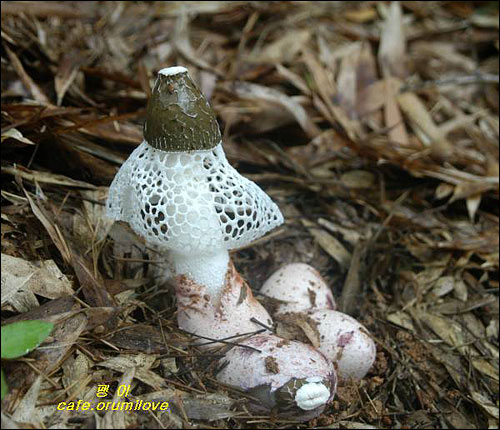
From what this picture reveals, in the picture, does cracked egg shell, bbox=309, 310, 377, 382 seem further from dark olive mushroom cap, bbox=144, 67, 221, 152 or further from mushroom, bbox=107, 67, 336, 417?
dark olive mushroom cap, bbox=144, 67, 221, 152

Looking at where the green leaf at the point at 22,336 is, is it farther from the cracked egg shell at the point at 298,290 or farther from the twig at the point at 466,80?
the twig at the point at 466,80

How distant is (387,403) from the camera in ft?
9.77

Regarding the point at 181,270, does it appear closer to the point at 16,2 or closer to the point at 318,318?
the point at 318,318

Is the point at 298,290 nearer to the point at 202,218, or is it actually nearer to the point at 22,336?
the point at 202,218

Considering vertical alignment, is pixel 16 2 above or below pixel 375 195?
above

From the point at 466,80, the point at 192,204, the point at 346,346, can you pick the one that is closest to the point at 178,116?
the point at 192,204

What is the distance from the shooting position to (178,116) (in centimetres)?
235

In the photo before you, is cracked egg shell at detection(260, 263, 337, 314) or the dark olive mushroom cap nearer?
the dark olive mushroom cap

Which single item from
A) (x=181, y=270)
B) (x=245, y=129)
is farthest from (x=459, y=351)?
(x=245, y=129)

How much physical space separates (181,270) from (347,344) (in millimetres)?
869

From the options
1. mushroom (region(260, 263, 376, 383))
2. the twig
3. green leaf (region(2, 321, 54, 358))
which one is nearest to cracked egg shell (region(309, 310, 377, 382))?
mushroom (region(260, 263, 376, 383))

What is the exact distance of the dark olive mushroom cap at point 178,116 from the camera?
7.68 feet

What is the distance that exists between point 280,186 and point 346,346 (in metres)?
1.53

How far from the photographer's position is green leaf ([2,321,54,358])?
211 centimetres
